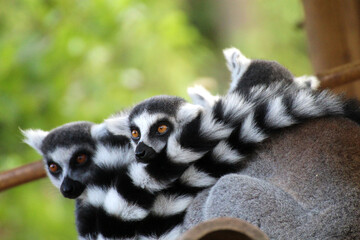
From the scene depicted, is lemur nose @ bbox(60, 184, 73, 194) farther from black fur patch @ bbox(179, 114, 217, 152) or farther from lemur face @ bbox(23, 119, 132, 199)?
black fur patch @ bbox(179, 114, 217, 152)

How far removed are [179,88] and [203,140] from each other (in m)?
5.58

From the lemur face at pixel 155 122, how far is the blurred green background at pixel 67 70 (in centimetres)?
202

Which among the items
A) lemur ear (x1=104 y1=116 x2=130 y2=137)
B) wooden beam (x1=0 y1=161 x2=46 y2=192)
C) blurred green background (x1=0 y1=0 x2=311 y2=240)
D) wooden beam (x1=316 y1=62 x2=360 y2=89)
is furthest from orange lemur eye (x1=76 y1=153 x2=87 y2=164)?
wooden beam (x1=316 y1=62 x2=360 y2=89)

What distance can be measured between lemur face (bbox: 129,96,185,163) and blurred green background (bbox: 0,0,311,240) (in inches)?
79.4

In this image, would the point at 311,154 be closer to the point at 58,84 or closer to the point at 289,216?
the point at 289,216

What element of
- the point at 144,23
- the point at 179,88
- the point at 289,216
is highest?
the point at 289,216

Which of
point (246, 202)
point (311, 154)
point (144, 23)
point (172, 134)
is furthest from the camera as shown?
point (144, 23)

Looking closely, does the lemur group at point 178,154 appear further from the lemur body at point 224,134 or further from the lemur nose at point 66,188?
the lemur nose at point 66,188

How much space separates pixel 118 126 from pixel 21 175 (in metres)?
1.05

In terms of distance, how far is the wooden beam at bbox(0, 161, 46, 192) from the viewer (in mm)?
3457

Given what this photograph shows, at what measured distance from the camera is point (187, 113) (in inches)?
102

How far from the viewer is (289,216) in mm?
2164

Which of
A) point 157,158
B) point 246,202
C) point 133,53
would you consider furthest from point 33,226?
point 246,202

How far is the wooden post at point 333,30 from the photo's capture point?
3.97 metres
